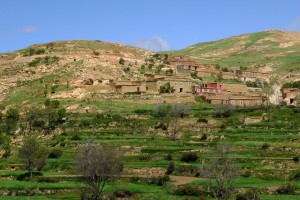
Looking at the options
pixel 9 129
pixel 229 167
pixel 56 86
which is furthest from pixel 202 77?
pixel 229 167

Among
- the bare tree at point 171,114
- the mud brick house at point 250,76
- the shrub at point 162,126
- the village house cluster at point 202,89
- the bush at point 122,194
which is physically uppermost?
the mud brick house at point 250,76

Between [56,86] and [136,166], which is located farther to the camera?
[56,86]

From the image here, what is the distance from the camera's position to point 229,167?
35312mm

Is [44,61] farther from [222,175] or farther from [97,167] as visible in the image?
[222,175]

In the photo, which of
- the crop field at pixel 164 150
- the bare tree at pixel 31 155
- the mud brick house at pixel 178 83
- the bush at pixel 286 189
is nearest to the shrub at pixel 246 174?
the crop field at pixel 164 150

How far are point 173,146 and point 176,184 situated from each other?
42.8 feet

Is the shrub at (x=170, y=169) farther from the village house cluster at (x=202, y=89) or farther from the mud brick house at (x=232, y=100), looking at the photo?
the village house cluster at (x=202, y=89)

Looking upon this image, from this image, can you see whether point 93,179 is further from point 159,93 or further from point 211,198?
point 159,93

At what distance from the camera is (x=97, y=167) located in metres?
33.8

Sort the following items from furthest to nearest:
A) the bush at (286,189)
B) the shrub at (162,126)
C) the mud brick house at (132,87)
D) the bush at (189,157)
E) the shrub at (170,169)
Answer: the mud brick house at (132,87), the shrub at (162,126), the bush at (189,157), the shrub at (170,169), the bush at (286,189)

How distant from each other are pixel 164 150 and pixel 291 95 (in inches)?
1326

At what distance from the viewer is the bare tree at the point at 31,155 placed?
44250 mm

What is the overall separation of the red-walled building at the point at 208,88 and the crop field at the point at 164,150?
461 cm

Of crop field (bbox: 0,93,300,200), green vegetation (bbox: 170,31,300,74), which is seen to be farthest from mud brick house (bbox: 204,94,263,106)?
green vegetation (bbox: 170,31,300,74)
